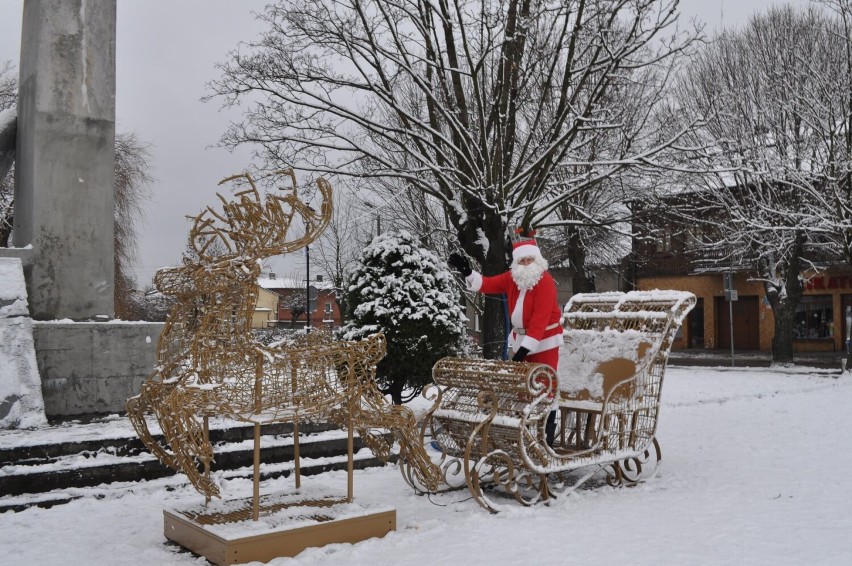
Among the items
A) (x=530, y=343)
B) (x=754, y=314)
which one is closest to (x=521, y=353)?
(x=530, y=343)

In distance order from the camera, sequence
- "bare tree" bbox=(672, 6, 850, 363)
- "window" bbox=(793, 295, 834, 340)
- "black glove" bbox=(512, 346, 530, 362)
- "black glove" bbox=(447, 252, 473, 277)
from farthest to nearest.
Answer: "window" bbox=(793, 295, 834, 340), "bare tree" bbox=(672, 6, 850, 363), "black glove" bbox=(447, 252, 473, 277), "black glove" bbox=(512, 346, 530, 362)

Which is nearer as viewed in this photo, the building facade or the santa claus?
the santa claus

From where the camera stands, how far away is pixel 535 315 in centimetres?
612

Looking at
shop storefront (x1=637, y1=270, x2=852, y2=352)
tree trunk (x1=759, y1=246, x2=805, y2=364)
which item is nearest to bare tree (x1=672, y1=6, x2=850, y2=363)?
tree trunk (x1=759, y1=246, x2=805, y2=364)

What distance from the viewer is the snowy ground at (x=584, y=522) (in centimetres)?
445

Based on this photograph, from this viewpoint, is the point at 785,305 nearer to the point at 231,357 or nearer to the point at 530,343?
the point at 530,343

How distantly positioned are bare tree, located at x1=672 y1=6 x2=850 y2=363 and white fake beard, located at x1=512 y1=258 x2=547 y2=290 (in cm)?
1313

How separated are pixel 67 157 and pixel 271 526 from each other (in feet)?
18.0

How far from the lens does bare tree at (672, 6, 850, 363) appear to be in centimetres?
1897

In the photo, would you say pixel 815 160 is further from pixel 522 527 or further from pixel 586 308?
pixel 522 527

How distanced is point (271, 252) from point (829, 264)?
29248 mm

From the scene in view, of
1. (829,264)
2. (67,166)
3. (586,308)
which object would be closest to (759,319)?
(829,264)

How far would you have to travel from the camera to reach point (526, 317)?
636cm

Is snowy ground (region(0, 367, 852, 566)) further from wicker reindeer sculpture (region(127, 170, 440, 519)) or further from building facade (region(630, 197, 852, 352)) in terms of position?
building facade (region(630, 197, 852, 352))
